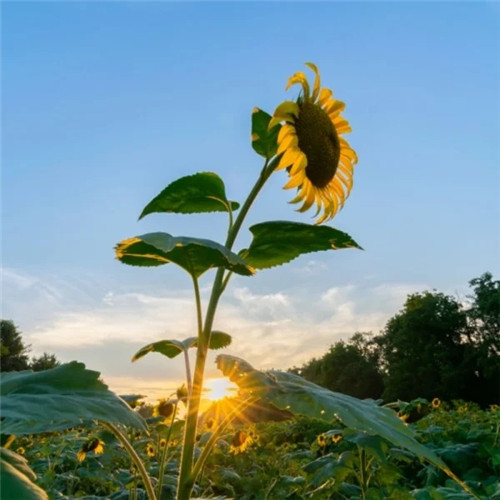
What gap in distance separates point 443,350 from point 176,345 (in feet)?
119

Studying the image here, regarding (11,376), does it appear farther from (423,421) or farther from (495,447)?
(423,421)

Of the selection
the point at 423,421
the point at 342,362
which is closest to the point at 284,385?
the point at 423,421

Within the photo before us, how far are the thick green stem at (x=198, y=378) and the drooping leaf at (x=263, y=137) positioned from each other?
246 millimetres

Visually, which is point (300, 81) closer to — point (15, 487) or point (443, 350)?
point (15, 487)

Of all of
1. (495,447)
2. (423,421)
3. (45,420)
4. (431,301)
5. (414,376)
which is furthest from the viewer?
(431,301)

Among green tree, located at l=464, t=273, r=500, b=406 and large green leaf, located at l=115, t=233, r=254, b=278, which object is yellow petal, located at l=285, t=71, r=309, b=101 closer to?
large green leaf, located at l=115, t=233, r=254, b=278

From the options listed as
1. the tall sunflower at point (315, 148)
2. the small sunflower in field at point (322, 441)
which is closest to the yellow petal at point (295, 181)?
the tall sunflower at point (315, 148)

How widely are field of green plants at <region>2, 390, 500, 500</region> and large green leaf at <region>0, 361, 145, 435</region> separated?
8 centimetres

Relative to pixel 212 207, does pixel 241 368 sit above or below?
below

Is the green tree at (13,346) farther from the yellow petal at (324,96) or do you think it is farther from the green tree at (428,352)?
the yellow petal at (324,96)

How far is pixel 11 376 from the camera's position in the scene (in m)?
1.19

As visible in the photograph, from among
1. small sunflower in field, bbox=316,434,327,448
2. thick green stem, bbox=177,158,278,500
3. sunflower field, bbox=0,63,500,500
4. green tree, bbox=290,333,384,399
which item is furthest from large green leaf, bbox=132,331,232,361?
green tree, bbox=290,333,384,399

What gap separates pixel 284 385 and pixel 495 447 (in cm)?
426

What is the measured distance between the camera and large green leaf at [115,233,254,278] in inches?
54.1
